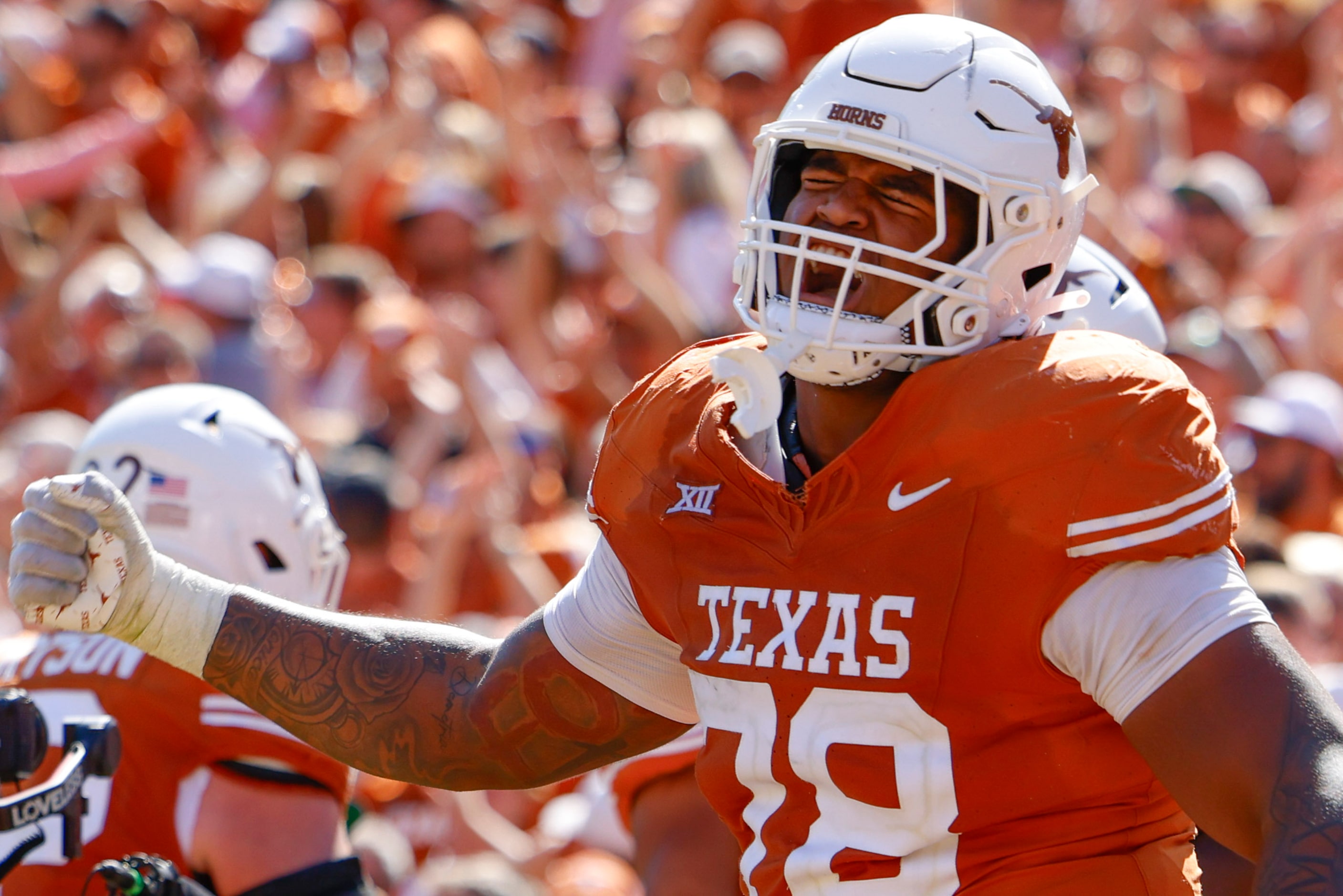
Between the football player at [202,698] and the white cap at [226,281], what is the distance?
3.78 metres

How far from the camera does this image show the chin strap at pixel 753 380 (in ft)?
7.34

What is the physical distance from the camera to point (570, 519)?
241 inches

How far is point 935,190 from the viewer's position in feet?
7.60

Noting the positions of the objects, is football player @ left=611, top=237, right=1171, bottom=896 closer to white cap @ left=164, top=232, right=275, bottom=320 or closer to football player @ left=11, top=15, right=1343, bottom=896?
football player @ left=11, top=15, right=1343, bottom=896

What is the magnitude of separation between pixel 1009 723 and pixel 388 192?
6079 mm

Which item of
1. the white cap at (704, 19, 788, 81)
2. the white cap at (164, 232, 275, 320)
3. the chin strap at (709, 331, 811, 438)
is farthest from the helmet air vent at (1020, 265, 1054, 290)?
the white cap at (704, 19, 788, 81)

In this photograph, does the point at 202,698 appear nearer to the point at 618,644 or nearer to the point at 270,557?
the point at 270,557

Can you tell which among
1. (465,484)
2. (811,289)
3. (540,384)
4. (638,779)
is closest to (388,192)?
(540,384)

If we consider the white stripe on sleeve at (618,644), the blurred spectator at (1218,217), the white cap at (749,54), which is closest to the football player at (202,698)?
the white stripe on sleeve at (618,644)

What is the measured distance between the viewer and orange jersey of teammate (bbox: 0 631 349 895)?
3.06 meters

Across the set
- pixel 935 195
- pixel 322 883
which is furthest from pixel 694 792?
pixel 935 195

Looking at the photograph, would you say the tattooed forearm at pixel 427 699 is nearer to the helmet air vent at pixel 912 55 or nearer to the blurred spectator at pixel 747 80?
the helmet air vent at pixel 912 55

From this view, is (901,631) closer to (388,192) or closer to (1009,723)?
(1009,723)

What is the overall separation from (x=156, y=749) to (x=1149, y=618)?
1.78 metres
